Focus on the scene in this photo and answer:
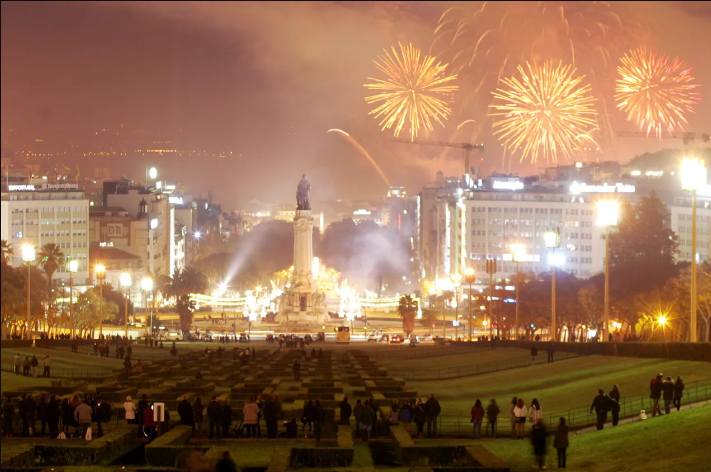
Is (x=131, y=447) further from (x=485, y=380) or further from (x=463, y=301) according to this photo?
(x=463, y=301)

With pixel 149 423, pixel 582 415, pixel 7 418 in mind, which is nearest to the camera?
pixel 149 423

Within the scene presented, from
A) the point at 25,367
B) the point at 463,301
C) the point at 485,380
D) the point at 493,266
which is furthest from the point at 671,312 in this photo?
the point at 463,301

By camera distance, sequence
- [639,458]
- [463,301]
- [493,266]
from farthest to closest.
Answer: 1. [463,301]
2. [493,266]
3. [639,458]

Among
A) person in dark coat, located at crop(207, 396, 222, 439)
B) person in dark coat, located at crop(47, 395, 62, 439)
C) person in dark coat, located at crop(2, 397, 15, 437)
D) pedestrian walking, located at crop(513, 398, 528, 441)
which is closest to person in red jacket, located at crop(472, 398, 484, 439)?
pedestrian walking, located at crop(513, 398, 528, 441)

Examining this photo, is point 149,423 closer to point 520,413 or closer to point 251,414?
point 251,414

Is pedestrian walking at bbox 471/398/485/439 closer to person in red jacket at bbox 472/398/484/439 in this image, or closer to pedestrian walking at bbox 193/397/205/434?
person in red jacket at bbox 472/398/484/439

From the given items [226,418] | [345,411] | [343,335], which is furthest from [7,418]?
[343,335]
